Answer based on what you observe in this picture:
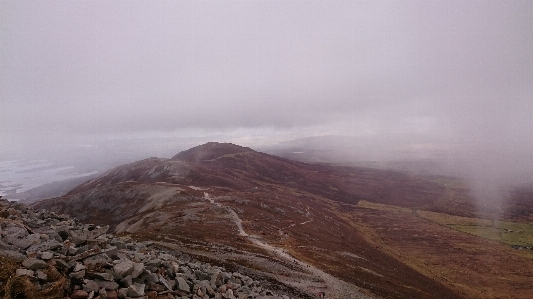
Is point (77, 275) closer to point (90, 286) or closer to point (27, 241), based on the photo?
point (90, 286)

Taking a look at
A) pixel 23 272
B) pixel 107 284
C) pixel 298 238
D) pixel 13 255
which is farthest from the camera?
pixel 298 238

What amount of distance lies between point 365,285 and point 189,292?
40.2 metres

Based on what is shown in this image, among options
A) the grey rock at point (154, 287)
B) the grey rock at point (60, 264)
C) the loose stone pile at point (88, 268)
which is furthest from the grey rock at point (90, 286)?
the grey rock at point (154, 287)

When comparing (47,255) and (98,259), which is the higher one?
(47,255)

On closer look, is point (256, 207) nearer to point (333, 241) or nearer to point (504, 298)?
point (333, 241)

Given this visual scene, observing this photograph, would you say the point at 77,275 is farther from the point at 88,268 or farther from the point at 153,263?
the point at 153,263

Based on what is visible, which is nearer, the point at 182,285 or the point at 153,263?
the point at 182,285

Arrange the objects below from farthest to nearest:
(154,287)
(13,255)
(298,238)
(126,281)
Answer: (298,238), (154,287), (126,281), (13,255)

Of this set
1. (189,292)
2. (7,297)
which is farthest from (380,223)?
(7,297)

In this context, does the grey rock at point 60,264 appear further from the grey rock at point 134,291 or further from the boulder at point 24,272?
the grey rock at point 134,291

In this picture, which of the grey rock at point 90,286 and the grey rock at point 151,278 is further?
the grey rock at point 151,278

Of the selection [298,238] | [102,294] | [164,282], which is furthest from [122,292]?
[298,238]

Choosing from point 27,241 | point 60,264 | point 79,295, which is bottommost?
point 79,295

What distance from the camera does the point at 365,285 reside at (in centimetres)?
5066
